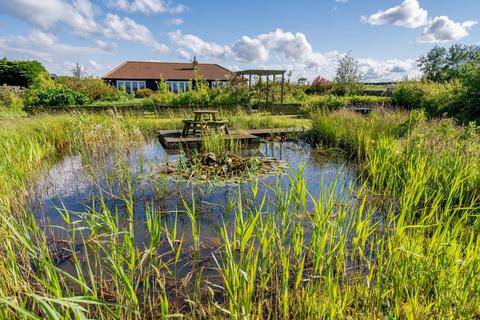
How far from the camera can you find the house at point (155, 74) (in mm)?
29328

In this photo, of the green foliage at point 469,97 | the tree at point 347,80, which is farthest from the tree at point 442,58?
the green foliage at point 469,97

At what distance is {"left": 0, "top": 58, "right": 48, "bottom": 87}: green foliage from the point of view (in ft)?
83.7

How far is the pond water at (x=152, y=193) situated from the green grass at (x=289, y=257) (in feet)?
0.34

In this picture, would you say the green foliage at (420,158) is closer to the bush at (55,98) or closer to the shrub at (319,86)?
the bush at (55,98)

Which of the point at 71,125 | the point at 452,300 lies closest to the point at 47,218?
the point at 452,300

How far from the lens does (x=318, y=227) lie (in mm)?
1687

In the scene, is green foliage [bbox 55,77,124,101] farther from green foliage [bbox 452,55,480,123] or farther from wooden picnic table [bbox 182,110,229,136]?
green foliage [bbox 452,55,480,123]

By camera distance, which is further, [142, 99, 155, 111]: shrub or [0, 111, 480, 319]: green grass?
[142, 99, 155, 111]: shrub

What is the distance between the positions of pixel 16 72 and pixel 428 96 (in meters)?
29.9

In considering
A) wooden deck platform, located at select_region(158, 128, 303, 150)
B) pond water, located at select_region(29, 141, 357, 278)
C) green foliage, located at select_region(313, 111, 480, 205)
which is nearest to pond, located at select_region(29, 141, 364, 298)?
pond water, located at select_region(29, 141, 357, 278)

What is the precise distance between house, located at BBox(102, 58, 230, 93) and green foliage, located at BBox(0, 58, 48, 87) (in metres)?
5.79

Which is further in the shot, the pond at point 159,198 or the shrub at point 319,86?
the shrub at point 319,86

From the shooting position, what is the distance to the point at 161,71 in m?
31.1

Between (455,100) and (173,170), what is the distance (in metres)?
8.49
